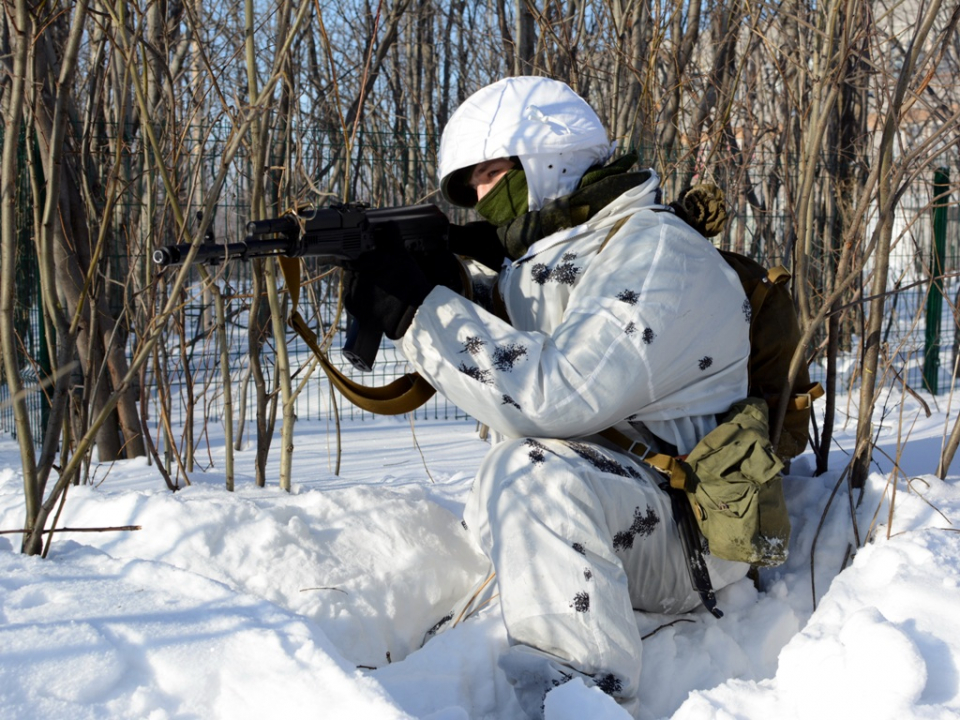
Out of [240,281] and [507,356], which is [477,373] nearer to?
[507,356]

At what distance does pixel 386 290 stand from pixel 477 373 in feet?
0.84

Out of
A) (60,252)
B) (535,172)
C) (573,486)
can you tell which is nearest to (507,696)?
(573,486)

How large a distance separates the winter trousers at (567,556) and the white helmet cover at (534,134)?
625 mm

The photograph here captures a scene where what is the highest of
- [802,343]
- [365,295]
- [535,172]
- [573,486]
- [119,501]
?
[535,172]

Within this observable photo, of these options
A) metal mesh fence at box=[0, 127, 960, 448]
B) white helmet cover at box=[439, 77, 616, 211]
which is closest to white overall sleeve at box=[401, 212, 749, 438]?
white helmet cover at box=[439, 77, 616, 211]

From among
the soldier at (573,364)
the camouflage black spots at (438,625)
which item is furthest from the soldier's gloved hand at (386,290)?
the camouflage black spots at (438,625)

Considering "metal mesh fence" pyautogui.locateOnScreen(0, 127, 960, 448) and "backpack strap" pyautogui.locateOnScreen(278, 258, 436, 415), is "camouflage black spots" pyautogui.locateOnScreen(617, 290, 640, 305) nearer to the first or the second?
"backpack strap" pyautogui.locateOnScreen(278, 258, 436, 415)

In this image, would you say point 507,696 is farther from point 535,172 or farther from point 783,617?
point 535,172

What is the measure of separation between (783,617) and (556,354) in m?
0.81

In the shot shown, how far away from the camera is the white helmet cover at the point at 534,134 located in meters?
2.04

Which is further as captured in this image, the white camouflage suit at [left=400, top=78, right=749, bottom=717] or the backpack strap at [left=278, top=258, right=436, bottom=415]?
the backpack strap at [left=278, top=258, right=436, bottom=415]

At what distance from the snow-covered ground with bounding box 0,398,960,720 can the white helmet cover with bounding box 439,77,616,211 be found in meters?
0.90

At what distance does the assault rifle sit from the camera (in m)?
1.71

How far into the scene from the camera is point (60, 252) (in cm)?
→ 314
